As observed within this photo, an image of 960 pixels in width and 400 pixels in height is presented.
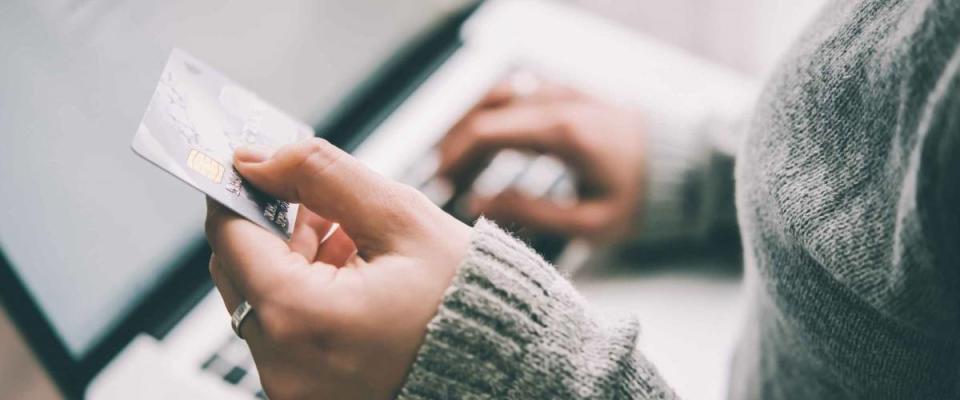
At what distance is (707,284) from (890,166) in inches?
13.7

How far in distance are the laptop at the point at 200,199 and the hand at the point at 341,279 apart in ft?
0.38

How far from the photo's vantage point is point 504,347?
0.34 m

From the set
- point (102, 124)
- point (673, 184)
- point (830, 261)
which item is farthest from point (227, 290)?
point (673, 184)

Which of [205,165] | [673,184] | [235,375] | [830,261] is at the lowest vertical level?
[235,375]

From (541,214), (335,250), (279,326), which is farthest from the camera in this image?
(541,214)

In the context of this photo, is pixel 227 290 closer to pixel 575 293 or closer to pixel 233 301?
pixel 233 301

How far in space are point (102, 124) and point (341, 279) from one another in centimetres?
19

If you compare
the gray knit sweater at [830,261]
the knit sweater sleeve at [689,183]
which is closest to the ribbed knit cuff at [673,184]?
the knit sweater sleeve at [689,183]

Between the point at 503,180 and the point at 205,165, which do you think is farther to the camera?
the point at 503,180

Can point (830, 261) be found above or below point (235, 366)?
above

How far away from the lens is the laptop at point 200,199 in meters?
0.42

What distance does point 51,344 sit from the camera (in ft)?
1.44

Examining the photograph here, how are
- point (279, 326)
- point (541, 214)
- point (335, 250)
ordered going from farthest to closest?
point (541, 214) < point (335, 250) < point (279, 326)

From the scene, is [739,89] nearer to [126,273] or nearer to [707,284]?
[707,284]
